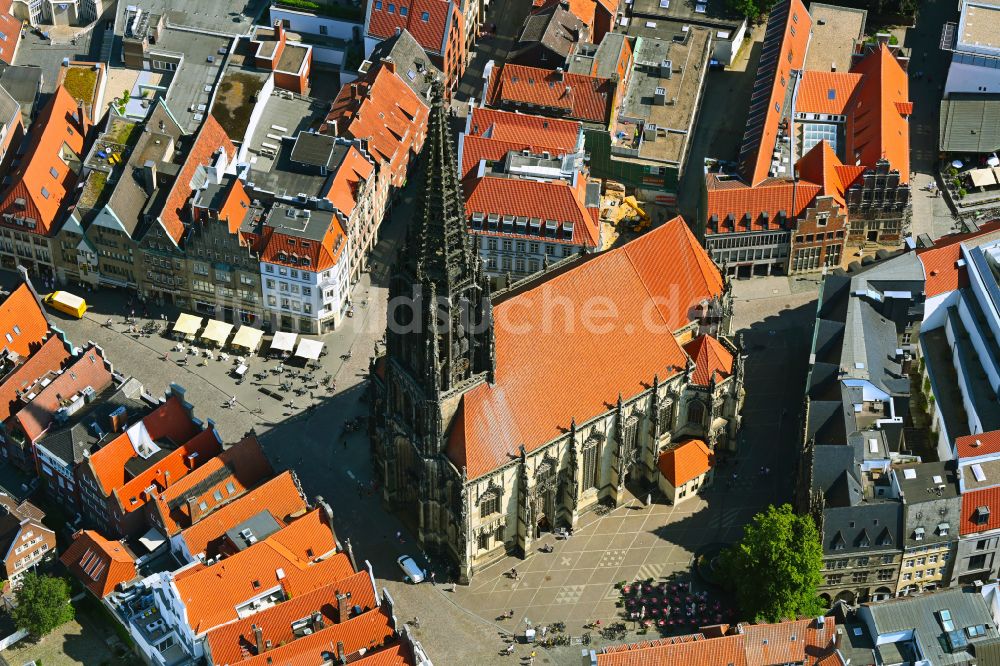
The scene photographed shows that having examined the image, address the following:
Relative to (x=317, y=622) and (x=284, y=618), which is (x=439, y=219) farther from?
(x=284, y=618)

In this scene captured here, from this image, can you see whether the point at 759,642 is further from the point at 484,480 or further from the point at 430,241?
the point at 430,241

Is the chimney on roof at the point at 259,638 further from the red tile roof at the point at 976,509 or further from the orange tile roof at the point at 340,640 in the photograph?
the red tile roof at the point at 976,509

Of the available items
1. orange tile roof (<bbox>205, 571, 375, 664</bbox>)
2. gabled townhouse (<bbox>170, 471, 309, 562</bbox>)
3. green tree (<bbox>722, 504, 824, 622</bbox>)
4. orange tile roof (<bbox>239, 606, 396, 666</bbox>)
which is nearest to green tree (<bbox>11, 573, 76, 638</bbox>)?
gabled townhouse (<bbox>170, 471, 309, 562</bbox>)

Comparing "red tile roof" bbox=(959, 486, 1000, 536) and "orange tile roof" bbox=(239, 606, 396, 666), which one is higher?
"red tile roof" bbox=(959, 486, 1000, 536)

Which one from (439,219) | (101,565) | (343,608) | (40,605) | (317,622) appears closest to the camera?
(439,219)

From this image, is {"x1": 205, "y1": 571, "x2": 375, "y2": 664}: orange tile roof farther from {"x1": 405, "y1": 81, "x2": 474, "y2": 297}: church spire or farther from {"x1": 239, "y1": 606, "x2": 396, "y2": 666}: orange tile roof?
{"x1": 405, "y1": 81, "x2": 474, "y2": 297}: church spire

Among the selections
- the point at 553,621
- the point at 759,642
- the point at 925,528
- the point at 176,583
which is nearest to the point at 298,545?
the point at 176,583

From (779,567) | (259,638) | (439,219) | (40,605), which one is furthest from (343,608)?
(779,567)
